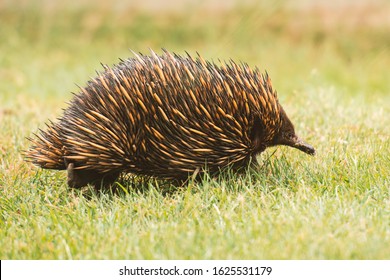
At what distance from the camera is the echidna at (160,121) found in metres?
4.73

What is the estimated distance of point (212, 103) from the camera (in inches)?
189

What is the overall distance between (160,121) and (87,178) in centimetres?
74

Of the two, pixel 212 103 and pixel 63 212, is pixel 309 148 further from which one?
pixel 63 212

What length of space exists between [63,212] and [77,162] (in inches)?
17.6

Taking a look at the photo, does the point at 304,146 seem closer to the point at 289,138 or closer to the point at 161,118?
the point at 289,138

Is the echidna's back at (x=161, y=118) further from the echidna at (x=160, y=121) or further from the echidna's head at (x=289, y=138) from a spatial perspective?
the echidna's head at (x=289, y=138)

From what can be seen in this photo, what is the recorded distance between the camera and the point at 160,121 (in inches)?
186

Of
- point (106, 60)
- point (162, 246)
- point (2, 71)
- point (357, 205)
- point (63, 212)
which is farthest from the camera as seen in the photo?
point (106, 60)

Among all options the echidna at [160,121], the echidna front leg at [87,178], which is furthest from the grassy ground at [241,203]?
the echidna at [160,121]

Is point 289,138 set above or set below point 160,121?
below

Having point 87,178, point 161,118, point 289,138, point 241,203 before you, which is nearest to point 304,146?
point 289,138

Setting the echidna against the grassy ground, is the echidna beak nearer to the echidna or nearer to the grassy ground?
the grassy ground

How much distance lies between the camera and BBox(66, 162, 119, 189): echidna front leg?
4891 mm
